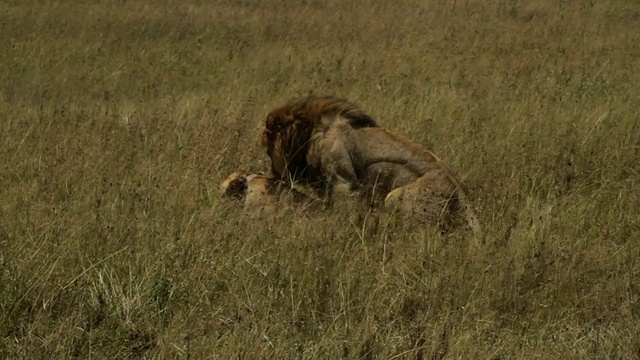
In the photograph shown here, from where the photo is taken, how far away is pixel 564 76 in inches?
376

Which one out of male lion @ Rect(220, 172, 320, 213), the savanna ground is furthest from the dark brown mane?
the savanna ground

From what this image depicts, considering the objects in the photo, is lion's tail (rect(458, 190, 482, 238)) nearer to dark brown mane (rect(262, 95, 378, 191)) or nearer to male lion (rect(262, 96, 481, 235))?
male lion (rect(262, 96, 481, 235))

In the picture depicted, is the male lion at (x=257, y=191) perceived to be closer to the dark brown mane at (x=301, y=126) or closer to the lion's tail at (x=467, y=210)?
the dark brown mane at (x=301, y=126)

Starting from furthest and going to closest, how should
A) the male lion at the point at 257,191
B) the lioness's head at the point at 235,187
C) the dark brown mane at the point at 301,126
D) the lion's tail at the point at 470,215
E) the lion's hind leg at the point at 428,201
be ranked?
1. the dark brown mane at the point at 301,126
2. the lioness's head at the point at 235,187
3. the male lion at the point at 257,191
4. the lion's hind leg at the point at 428,201
5. the lion's tail at the point at 470,215

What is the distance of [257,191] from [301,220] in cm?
68

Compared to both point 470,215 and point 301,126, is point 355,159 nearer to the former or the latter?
point 301,126

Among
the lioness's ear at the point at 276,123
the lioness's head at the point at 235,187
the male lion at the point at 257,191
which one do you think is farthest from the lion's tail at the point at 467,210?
the lioness's head at the point at 235,187

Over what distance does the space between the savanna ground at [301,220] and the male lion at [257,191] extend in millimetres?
189

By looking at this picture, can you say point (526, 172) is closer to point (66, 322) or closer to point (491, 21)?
point (66, 322)

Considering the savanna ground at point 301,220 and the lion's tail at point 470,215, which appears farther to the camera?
the lion's tail at point 470,215

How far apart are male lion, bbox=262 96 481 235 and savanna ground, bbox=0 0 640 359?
34 centimetres

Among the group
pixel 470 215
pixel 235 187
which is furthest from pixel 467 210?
pixel 235 187

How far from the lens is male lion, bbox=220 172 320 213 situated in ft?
15.9

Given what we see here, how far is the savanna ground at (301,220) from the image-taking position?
3256 mm
